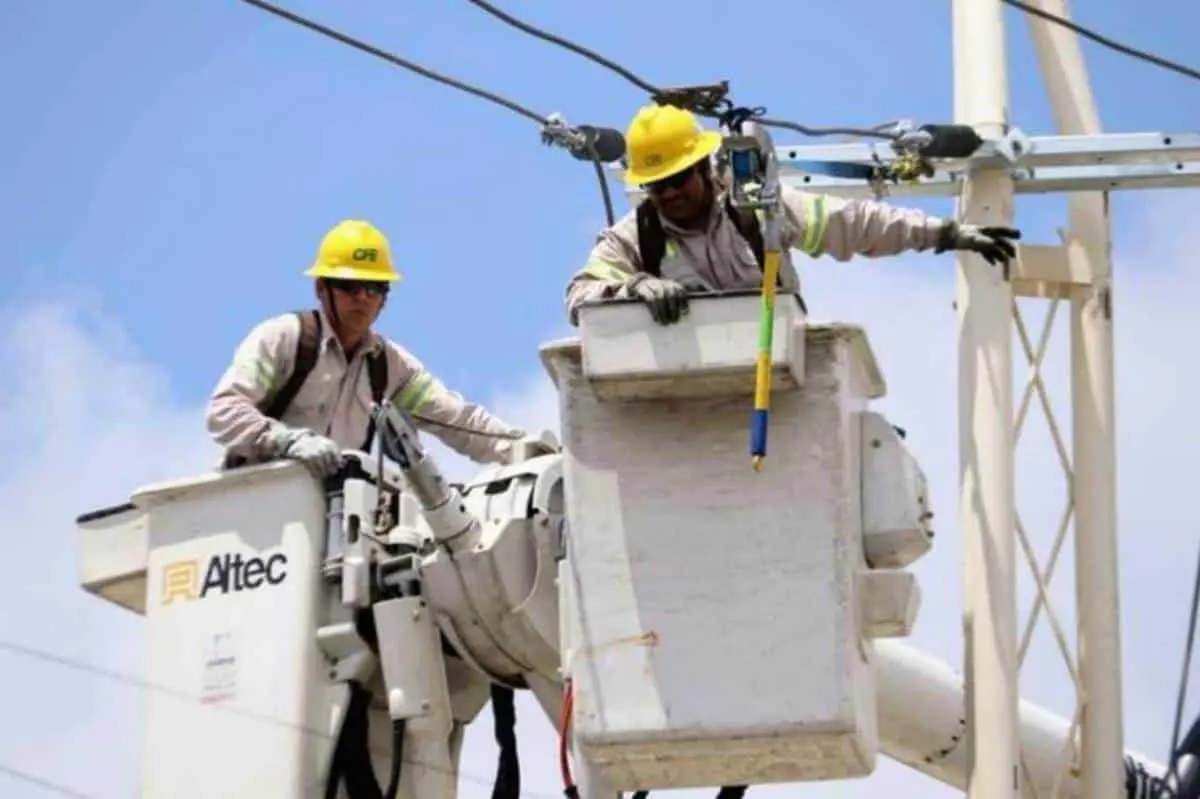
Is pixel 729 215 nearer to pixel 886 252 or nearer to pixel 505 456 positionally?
pixel 886 252

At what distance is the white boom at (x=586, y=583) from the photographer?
9492 mm

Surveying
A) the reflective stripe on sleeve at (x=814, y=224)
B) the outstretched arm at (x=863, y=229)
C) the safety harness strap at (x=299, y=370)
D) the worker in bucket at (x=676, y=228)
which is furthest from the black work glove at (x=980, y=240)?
the safety harness strap at (x=299, y=370)

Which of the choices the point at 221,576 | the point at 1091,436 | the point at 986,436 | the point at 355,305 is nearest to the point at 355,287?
the point at 355,305

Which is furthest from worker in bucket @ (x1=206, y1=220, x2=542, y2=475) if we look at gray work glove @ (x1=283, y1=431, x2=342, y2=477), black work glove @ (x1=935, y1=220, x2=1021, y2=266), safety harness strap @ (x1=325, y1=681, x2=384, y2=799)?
black work glove @ (x1=935, y1=220, x2=1021, y2=266)

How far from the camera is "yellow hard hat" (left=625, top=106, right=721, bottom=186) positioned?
988cm

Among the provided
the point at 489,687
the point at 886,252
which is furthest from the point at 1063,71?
the point at 489,687

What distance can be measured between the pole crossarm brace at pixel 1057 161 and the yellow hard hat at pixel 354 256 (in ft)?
5.21

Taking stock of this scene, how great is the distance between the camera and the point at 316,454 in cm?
1051

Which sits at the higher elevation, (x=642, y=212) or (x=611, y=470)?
(x=642, y=212)

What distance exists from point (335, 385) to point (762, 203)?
80.1 inches

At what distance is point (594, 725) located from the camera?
959 cm

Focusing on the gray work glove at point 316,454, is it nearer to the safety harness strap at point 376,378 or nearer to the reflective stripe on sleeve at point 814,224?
the safety harness strap at point 376,378

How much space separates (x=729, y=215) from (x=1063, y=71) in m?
3.24

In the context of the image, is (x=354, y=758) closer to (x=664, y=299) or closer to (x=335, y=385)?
(x=335, y=385)
